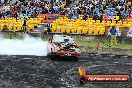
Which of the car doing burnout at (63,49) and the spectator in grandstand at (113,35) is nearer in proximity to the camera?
the car doing burnout at (63,49)

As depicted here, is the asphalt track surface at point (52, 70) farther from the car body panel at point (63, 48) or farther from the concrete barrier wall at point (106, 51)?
the concrete barrier wall at point (106, 51)

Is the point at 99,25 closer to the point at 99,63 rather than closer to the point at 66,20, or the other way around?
the point at 66,20

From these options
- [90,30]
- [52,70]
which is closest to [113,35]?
[90,30]

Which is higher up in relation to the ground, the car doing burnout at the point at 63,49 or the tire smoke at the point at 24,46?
the car doing burnout at the point at 63,49

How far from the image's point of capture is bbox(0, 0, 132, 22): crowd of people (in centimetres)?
4328

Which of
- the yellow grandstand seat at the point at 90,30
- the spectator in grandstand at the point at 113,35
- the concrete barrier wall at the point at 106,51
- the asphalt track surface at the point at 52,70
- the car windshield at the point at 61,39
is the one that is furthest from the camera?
the yellow grandstand seat at the point at 90,30

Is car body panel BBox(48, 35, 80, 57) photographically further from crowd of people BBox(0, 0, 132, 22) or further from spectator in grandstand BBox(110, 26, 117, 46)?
crowd of people BBox(0, 0, 132, 22)

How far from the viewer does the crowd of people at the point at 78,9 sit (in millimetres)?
43281

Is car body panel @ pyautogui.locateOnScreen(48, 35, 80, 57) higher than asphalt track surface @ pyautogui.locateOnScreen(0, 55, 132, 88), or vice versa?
car body panel @ pyautogui.locateOnScreen(48, 35, 80, 57)

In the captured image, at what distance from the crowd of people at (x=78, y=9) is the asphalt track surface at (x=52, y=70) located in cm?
929

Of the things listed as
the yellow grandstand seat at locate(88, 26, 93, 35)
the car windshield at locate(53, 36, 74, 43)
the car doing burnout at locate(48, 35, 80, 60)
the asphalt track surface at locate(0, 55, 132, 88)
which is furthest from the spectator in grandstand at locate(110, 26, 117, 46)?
the car doing burnout at locate(48, 35, 80, 60)

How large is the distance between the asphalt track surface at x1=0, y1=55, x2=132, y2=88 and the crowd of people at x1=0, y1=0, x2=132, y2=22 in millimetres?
9293

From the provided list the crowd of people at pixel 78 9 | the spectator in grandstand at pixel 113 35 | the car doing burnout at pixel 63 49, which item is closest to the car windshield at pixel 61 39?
the car doing burnout at pixel 63 49

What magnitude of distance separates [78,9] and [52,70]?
17.6 m
